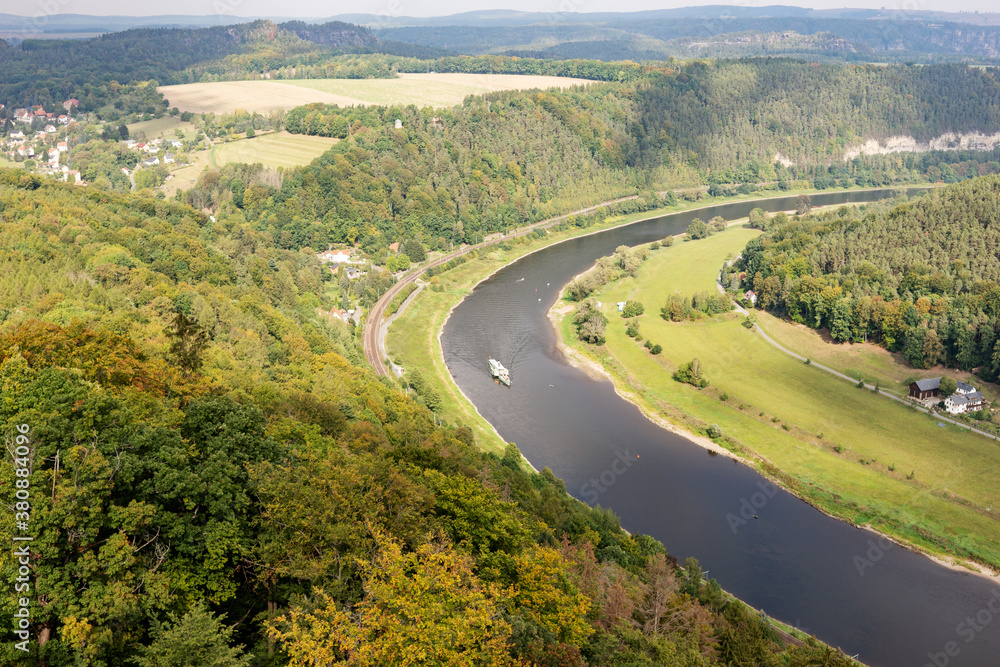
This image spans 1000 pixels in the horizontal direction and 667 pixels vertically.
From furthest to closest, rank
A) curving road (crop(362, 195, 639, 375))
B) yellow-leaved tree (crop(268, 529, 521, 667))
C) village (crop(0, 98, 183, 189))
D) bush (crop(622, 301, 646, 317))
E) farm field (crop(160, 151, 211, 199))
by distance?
village (crop(0, 98, 183, 189)) → farm field (crop(160, 151, 211, 199)) → bush (crop(622, 301, 646, 317)) → curving road (crop(362, 195, 639, 375)) → yellow-leaved tree (crop(268, 529, 521, 667))

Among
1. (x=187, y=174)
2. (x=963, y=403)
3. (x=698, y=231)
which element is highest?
(x=187, y=174)

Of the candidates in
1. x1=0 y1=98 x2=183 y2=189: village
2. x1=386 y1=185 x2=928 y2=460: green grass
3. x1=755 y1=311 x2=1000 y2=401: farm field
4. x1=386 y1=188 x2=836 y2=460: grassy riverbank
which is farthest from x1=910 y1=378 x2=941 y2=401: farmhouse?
x1=0 y1=98 x2=183 y2=189: village

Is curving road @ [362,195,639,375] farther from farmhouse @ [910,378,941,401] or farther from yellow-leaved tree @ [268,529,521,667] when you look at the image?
yellow-leaved tree @ [268,529,521,667]

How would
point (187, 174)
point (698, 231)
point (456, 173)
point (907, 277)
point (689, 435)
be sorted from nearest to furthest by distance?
point (689, 435), point (907, 277), point (187, 174), point (698, 231), point (456, 173)

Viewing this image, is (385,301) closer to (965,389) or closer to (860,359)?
(860,359)

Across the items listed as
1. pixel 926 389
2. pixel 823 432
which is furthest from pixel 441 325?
pixel 926 389

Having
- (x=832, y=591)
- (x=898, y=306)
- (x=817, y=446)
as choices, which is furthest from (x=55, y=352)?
(x=898, y=306)

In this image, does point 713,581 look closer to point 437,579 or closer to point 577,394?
point 437,579

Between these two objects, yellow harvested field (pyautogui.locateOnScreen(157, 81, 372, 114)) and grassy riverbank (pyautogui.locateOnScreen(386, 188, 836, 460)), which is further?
yellow harvested field (pyautogui.locateOnScreen(157, 81, 372, 114))
